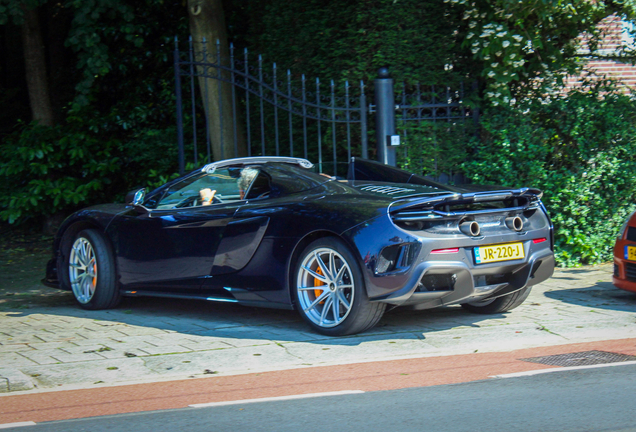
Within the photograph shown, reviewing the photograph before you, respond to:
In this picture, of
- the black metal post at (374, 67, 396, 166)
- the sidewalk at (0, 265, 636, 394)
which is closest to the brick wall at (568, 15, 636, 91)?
the black metal post at (374, 67, 396, 166)

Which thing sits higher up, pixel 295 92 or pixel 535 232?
pixel 295 92

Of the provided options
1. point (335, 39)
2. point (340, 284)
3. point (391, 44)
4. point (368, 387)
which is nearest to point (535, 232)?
point (340, 284)

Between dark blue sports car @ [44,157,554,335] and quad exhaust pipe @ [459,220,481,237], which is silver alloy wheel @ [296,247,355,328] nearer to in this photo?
dark blue sports car @ [44,157,554,335]

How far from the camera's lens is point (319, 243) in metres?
5.91

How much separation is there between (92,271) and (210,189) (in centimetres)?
147

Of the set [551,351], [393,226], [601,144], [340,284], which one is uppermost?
[601,144]

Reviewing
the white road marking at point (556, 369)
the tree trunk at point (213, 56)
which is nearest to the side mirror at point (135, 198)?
the tree trunk at point (213, 56)

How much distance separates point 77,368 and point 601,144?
21.6 feet

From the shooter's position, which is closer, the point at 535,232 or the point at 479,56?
the point at 535,232

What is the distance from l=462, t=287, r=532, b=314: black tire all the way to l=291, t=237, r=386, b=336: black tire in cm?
133

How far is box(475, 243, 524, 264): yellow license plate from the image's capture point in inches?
226

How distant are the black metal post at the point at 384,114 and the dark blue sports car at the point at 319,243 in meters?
2.32

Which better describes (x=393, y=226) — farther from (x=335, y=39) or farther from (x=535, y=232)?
(x=335, y=39)

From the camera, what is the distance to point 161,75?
14.1 m
